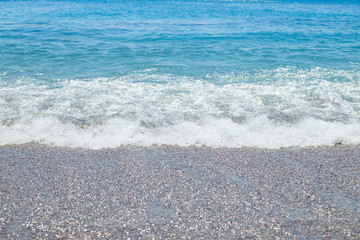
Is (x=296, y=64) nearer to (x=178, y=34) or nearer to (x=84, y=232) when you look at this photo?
(x=178, y=34)

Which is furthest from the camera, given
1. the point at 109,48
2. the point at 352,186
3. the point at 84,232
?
the point at 109,48

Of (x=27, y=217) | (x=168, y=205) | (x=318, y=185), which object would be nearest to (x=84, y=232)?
(x=27, y=217)

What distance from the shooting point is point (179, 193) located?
3539 mm

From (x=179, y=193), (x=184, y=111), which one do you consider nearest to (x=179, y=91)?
(x=184, y=111)

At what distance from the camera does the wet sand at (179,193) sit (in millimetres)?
2951

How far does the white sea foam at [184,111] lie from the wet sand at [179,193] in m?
0.46

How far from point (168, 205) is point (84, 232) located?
36.3 inches

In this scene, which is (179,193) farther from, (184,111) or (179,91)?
(179,91)

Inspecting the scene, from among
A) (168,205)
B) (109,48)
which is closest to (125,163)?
(168,205)

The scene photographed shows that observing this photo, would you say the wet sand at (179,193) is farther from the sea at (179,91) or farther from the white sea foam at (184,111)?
the sea at (179,91)

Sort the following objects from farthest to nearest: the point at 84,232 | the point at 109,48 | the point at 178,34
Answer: the point at 178,34 → the point at 109,48 → the point at 84,232

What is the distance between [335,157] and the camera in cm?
448

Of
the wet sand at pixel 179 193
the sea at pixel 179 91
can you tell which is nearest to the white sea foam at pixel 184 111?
the sea at pixel 179 91

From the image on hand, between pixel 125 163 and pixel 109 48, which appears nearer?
pixel 125 163
